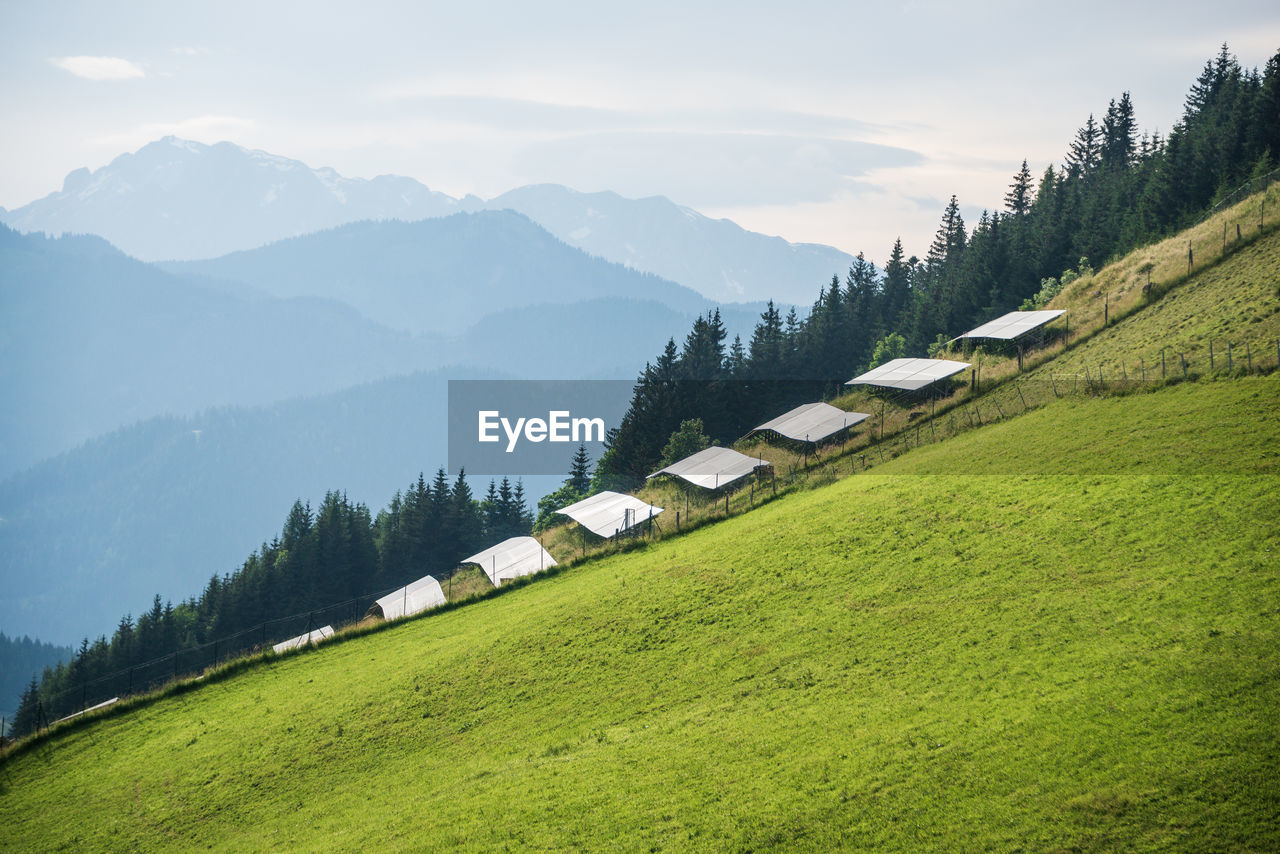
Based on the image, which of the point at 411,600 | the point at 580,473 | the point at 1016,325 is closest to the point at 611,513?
the point at 411,600

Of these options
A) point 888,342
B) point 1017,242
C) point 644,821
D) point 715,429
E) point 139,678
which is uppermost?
point 1017,242

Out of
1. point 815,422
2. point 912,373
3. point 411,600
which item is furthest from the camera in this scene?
point 912,373

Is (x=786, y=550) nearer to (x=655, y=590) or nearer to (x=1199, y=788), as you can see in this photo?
(x=655, y=590)

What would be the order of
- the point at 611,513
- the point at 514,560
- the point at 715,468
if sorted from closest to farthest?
the point at 514,560 < the point at 611,513 < the point at 715,468

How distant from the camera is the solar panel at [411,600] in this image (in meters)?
55.6

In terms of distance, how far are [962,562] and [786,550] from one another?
9408mm

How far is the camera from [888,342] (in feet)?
368

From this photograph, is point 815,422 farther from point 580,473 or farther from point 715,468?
point 580,473

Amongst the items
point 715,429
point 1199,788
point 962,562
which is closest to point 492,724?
point 962,562

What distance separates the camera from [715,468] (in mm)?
65812

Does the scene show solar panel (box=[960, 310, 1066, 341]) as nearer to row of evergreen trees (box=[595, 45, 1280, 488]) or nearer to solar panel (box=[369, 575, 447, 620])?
row of evergreen trees (box=[595, 45, 1280, 488])

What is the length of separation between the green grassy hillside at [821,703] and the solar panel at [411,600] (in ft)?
25.4

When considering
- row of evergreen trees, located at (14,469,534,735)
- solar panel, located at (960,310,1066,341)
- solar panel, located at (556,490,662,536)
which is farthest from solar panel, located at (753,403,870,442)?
row of evergreen trees, located at (14,469,534,735)

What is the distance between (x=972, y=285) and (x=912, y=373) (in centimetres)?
4391
